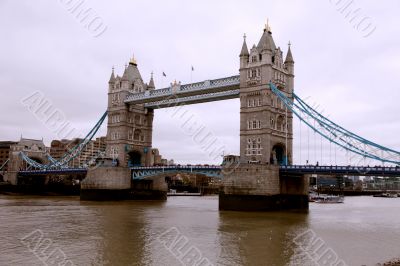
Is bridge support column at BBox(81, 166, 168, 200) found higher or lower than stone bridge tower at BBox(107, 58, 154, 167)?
lower

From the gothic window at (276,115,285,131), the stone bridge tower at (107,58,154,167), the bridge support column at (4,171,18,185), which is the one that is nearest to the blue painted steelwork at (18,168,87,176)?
the bridge support column at (4,171,18,185)

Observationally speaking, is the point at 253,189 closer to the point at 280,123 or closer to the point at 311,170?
the point at 311,170

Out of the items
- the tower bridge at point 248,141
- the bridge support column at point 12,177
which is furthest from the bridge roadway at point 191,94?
the bridge support column at point 12,177

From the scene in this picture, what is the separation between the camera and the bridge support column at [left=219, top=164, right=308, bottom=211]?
155 feet

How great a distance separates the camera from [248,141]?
53.7m

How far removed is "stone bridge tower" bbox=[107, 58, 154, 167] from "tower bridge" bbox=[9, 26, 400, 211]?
0.58ft

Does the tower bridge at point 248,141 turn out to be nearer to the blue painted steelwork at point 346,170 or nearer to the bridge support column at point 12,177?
the blue painted steelwork at point 346,170

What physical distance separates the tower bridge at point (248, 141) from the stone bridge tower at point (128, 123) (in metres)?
0.18

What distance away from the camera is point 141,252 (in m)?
22.0

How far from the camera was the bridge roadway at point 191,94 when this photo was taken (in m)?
58.2

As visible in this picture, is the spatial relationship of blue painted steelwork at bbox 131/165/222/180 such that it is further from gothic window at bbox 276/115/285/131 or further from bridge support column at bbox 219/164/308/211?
gothic window at bbox 276/115/285/131

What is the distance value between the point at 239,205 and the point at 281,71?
1891 centimetres

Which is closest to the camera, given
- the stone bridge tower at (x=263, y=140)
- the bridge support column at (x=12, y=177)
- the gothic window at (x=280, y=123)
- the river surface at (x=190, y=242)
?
the river surface at (x=190, y=242)

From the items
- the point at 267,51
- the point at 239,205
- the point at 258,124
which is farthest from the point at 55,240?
the point at 267,51
